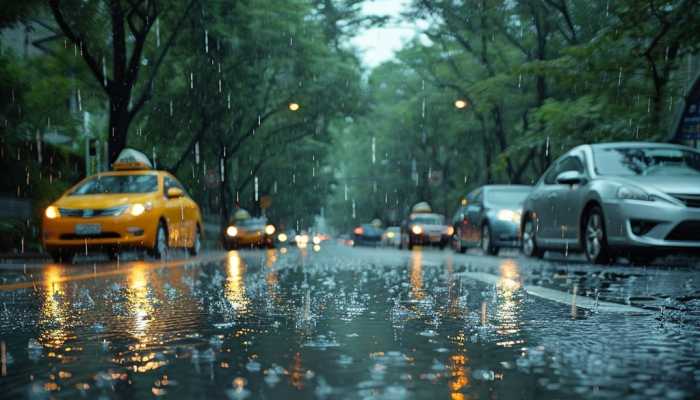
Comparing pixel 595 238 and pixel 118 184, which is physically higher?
pixel 118 184

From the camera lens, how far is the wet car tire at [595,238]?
38.7 feet

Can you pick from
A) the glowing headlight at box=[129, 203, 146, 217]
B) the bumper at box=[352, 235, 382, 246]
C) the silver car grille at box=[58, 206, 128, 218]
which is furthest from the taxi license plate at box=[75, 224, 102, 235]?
the bumper at box=[352, 235, 382, 246]

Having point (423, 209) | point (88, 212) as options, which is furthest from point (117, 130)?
point (423, 209)

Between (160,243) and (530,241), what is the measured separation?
6.04 metres

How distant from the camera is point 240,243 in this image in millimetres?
35031

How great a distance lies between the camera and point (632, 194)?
1120 centimetres

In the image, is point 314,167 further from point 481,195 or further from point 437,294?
point 437,294

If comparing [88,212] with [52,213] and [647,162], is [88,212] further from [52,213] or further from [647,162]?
[647,162]

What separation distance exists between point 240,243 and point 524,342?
30889 millimetres

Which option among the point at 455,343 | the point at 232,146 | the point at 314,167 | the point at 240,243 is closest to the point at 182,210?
the point at 455,343

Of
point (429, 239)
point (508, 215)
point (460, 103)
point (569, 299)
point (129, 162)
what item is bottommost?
point (429, 239)

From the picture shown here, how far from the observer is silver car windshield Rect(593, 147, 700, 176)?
12.1 meters

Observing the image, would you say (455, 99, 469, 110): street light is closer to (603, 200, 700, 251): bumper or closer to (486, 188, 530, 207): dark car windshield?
(486, 188, 530, 207): dark car windshield

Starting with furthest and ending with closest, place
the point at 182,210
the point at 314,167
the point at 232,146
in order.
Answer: the point at 314,167 → the point at 232,146 → the point at 182,210
